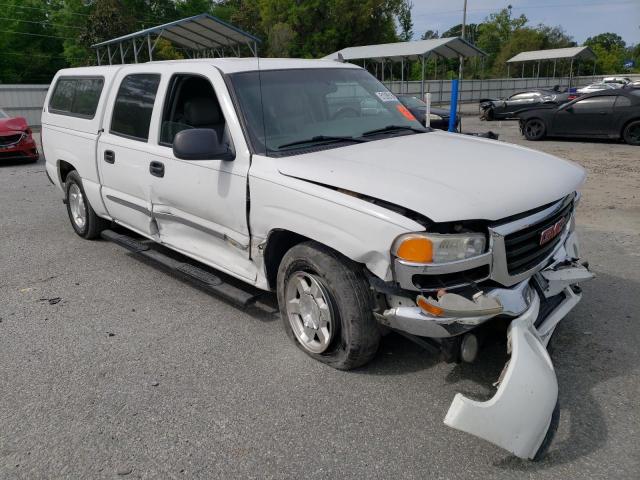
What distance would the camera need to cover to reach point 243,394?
10.9 ft

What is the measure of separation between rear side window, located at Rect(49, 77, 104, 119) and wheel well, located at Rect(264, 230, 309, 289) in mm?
2889

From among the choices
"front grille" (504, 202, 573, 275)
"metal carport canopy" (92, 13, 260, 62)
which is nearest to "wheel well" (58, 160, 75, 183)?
"front grille" (504, 202, 573, 275)

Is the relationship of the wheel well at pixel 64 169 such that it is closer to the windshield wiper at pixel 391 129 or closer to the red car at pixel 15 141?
the windshield wiper at pixel 391 129

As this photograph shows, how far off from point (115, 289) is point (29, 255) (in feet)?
5.66

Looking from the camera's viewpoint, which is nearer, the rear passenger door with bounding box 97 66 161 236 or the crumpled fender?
the crumpled fender

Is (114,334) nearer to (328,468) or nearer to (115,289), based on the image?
(115,289)

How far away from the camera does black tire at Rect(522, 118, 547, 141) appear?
16547mm

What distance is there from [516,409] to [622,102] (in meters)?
15.0

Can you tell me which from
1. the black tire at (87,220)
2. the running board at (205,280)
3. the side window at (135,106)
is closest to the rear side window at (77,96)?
the side window at (135,106)

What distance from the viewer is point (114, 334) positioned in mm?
4129

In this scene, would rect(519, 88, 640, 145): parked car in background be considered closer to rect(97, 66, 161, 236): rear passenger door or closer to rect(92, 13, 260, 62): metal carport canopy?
rect(92, 13, 260, 62): metal carport canopy

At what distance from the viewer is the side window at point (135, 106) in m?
4.67

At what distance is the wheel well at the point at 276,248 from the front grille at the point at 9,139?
454 inches

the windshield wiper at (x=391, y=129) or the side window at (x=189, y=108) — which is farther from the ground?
the side window at (x=189, y=108)
